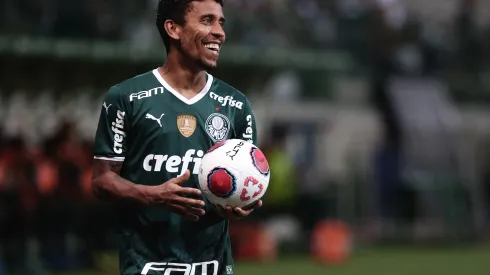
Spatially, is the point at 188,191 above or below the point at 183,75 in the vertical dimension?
below

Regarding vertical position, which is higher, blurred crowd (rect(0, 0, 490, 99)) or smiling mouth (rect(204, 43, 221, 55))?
blurred crowd (rect(0, 0, 490, 99))

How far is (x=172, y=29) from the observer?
5.76 meters

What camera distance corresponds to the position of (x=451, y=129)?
2541cm

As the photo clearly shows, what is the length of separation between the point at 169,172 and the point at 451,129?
2057 centimetres

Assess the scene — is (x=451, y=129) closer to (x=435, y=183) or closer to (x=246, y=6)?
(x=435, y=183)

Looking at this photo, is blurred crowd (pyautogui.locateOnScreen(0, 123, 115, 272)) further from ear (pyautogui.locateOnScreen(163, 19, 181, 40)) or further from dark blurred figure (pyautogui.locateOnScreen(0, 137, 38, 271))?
ear (pyautogui.locateOnScreen(163, 19, 181, 40))

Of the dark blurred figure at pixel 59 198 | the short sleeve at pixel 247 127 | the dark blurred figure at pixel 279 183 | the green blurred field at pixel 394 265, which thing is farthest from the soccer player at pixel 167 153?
the dark blurred figure at pixel 279 183

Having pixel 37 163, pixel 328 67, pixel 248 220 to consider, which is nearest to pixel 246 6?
pixel 328 67

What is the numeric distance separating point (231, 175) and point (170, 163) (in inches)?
14.6

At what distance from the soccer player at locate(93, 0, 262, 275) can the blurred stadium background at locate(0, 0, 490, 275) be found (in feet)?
28.2

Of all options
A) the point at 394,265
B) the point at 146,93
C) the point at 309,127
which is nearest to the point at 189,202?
the point at 146,93

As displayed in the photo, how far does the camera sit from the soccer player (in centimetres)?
551

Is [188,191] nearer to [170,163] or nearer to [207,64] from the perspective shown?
[170,163]

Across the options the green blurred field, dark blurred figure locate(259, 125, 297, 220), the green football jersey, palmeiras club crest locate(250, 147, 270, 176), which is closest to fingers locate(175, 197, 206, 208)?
the green football jersey
